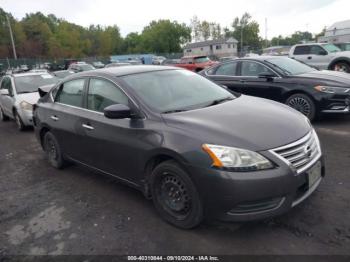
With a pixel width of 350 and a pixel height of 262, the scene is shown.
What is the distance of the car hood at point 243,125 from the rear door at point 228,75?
14.4 ft

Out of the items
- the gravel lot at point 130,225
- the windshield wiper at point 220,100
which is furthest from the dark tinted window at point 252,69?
the windshield wiper at point 220,100

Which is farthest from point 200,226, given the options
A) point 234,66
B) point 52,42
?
point 52,42

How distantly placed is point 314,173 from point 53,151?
13.0 ft

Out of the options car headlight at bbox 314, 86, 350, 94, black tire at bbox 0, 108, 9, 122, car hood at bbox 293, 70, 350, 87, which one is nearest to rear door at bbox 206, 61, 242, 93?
car hood at bbox 293, 70, 350, 87

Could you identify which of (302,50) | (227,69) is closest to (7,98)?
(227,69)

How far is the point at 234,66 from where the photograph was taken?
8.24 metres

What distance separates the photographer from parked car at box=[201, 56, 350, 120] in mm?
6660

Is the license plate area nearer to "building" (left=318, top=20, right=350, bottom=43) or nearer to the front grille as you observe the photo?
the front grille

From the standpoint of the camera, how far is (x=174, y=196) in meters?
3.28

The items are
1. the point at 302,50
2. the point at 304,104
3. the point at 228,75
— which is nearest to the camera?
the point at 304,104

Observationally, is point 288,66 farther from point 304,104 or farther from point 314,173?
point 314,173

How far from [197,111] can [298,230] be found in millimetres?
1554

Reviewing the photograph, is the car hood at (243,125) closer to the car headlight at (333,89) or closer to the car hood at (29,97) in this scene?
the car headlight at (333,89)

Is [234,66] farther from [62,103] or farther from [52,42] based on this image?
[52,42]
